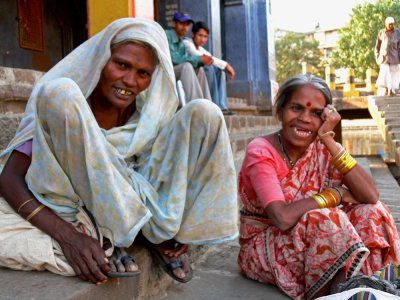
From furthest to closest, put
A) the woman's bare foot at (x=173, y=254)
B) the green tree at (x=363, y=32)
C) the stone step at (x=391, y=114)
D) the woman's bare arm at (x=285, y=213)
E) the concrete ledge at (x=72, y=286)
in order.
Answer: the green tree at (x=363, y=32), the stone step at (x=391, y=114), the woman's bare arm at (x=285, y=213), the woman's bare foot at (x=173, y=254), the concrete ledge at (x=72, y=286)

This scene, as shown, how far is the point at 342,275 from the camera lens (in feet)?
5.75

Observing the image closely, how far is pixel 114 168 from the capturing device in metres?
1.44

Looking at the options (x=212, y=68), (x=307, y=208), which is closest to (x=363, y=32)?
(x=212, y=68)

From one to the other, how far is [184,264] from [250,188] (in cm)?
55

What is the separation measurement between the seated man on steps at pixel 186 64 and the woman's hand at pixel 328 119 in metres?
2.45

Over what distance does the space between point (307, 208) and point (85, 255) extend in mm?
1006

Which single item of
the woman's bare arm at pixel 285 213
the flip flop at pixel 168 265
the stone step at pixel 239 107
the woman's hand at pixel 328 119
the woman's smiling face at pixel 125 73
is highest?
the woman's smiling face at pixel 125 73

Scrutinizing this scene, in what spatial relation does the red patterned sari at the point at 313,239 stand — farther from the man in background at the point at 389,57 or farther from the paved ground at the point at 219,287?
the man in background at the point at 389,57

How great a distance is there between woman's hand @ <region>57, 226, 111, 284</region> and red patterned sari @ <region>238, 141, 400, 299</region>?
34.5 inches

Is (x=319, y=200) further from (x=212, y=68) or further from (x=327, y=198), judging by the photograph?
(x=212, y=68)

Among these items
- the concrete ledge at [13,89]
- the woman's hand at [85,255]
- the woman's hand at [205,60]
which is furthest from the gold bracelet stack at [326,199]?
the woman's hand at [205,60]

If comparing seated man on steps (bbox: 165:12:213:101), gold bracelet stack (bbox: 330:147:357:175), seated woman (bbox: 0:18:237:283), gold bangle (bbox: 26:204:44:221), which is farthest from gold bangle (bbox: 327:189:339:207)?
seated man on steps (bbox: 165:12:213:101)

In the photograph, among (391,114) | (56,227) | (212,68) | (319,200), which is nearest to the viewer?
(56,227)

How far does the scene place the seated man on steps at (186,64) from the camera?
14.5 ft
